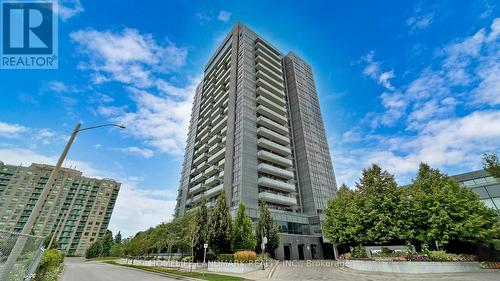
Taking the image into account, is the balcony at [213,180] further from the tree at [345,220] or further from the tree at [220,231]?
the tree at [345,220]

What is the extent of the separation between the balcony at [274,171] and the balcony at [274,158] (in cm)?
252

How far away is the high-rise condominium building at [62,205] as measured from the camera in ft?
342

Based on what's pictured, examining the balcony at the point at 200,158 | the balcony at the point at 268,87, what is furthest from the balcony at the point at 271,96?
the balcony at the point at 200,158

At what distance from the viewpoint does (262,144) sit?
191 ft

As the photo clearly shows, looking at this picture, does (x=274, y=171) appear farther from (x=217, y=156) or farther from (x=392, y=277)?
(x=392, y=277)

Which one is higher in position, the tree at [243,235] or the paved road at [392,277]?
the tree at [243,235]

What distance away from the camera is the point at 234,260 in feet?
90.7

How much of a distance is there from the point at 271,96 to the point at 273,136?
13.7 meters

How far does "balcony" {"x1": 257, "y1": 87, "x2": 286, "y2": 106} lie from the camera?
66.9m

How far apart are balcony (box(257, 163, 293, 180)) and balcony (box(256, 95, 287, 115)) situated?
62.8ft

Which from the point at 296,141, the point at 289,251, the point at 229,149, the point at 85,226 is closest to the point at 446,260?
the point at 289,251

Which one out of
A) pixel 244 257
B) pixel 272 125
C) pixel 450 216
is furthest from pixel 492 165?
pixel 272 125

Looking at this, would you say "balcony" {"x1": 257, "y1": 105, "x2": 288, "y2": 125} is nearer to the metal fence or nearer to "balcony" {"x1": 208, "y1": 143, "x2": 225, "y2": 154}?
"balcony" {"x1": 208, "y1": 143, "x2": 225, "y2": 154}

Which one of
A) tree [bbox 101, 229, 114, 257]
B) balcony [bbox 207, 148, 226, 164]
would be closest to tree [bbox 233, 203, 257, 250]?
balcony [bbox 207, 148, 226, 164]
